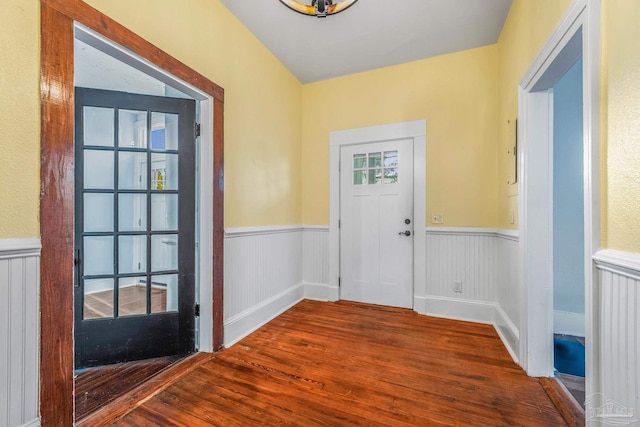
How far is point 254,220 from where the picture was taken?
249 centimetres

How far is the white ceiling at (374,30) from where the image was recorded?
208 centimetres

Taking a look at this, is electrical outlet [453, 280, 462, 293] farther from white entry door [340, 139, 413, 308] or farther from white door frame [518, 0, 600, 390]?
white door frame [518, 0, 600, 390]

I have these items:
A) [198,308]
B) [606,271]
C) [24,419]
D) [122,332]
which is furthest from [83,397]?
[606,271]

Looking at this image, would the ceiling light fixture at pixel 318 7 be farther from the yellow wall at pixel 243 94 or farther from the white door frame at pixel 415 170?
the white door frame at pixel 415 170

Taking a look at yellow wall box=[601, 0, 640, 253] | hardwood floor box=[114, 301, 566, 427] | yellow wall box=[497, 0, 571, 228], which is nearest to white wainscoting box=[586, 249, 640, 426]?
yellow wall box=[601, 0, 640, 253]

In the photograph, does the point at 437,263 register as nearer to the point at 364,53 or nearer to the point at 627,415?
the point at 627,415

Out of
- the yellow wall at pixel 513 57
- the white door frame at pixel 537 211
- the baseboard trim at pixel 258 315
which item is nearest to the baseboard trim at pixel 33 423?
the baseboard trim at pixel 258 315

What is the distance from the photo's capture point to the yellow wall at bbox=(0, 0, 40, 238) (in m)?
1.02

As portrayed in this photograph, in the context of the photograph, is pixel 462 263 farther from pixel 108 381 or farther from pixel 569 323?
pixel 108 381

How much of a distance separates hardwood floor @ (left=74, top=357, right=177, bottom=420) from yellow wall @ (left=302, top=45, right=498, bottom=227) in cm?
272

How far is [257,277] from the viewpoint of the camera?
2529 mm

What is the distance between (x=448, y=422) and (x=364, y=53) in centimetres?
304

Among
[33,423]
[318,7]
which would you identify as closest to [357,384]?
[33,423]

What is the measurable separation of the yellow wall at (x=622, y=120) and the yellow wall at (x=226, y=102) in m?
2.18
